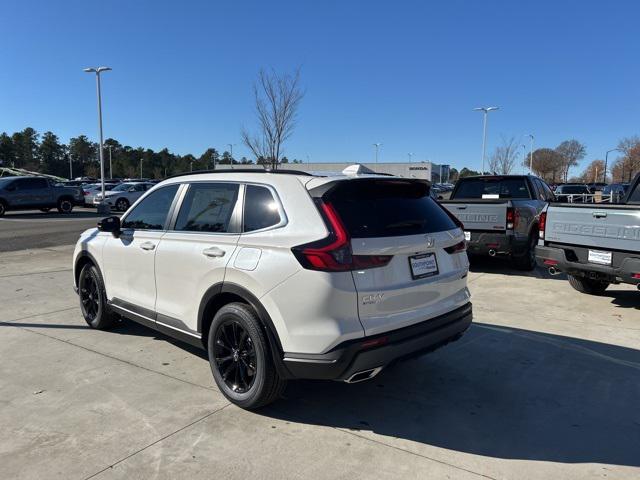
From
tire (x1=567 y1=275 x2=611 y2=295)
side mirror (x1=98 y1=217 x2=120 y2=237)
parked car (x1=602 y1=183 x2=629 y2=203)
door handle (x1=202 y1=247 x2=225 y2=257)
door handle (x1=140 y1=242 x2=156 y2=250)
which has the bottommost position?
tire (x1=567 y1=275 x2=611 y2=295)

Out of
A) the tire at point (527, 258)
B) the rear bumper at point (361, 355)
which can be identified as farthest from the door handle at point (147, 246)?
the tire at point (527, 258)

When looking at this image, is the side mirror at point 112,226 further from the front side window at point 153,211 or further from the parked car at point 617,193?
the parked car at point 617,193

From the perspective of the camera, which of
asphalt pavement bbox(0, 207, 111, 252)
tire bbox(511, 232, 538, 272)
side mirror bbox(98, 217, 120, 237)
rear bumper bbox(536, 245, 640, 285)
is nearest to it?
side mirror bbox(98, 217, 120, 237)

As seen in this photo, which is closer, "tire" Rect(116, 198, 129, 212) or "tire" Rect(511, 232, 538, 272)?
"tire" Rect(511, 232, 538, 272)

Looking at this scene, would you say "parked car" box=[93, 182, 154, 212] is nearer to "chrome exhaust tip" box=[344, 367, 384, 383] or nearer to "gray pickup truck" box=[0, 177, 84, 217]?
"gray pickup truck" box=[0, 177, 84, 217]

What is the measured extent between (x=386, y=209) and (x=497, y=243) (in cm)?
610

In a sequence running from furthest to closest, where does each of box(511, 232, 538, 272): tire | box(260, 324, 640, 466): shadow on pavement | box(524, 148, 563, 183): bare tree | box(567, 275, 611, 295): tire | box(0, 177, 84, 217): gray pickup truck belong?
box(524, 148, 563, 183): bare tree → box(0, 177, 84, 217): gray pickup truck → box(511, 232, 538, 272): tire → box(567, 275, 611, 295): tire → box(260, 324, 640, 466): shadow on pavement

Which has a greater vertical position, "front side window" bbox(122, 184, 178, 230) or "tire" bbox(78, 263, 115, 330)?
"front side window" bbox(122, 184, 178, 230)

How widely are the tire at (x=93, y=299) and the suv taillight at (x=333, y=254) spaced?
3.16 meters

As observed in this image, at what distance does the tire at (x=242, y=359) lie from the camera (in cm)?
349

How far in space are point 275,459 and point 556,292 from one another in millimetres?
6255

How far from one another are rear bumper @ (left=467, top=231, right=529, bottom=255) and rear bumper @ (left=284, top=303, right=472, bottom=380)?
19.4ft

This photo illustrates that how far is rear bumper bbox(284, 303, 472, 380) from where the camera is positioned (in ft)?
10.4

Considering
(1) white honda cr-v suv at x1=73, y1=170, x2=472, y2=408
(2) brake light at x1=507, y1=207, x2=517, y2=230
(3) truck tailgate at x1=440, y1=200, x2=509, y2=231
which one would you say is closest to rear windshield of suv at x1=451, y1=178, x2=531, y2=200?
(3) truck tailgate at x1=440, y1=200, x2=509, y2=231
